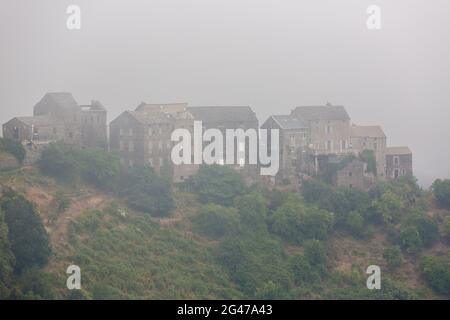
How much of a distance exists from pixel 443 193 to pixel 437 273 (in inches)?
256

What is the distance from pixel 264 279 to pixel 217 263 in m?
1.94

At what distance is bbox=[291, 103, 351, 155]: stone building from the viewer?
55.7 m

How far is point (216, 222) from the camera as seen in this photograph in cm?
5000

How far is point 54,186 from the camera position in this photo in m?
48.0

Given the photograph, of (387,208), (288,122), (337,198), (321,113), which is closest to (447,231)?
(387,208)

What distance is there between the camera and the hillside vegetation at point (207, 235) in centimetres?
4278

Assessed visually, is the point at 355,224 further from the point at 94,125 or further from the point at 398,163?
the point at 94,125

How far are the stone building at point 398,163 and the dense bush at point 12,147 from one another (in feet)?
56.7

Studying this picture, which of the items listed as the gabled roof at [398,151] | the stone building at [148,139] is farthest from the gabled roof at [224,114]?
the gabled roof at [398,151]

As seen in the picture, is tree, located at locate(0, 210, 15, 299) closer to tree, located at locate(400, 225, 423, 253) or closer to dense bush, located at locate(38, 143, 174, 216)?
dense bush, located at locate(38, 143, 174, 216)

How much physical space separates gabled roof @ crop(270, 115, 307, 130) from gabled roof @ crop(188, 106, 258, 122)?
107 centimetres

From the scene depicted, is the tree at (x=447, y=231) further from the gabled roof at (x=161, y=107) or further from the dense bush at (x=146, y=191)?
the gabled roof at (x=161, y=107)
